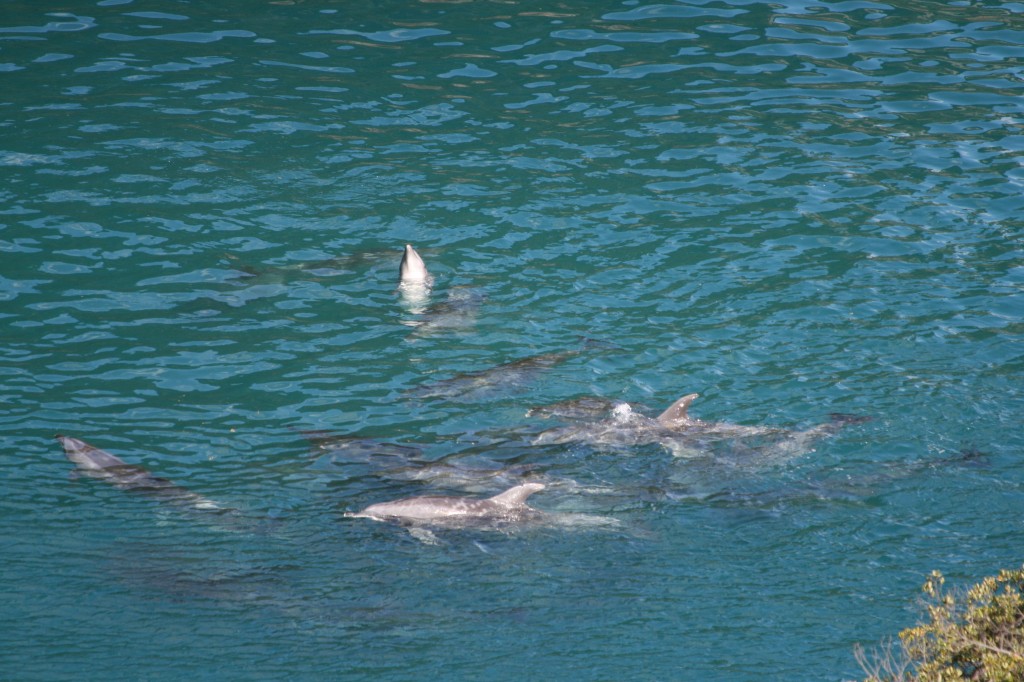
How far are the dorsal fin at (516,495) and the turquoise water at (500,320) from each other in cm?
33

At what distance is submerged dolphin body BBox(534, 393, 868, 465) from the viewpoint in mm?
10227

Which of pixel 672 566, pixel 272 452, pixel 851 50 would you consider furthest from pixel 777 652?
pixel 851 50

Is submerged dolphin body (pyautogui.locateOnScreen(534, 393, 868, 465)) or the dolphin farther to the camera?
the dolphin

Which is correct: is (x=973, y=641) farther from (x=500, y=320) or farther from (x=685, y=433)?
(x=500, y=320)

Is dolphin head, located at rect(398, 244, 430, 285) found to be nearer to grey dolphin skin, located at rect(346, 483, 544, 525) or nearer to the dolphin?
the dolphin

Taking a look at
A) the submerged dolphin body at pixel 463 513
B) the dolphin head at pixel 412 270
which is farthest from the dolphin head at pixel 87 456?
the dolphin head at pixel 412 270

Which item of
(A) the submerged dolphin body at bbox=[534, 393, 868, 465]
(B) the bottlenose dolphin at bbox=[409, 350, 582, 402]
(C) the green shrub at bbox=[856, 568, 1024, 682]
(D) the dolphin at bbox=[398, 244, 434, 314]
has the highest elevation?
(C) the green shrub at bbox=[856, 568, 1024, 682]

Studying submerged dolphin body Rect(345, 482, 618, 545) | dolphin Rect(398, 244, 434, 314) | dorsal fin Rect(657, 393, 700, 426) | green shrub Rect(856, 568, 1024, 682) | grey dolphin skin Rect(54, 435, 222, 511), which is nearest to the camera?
green shrub Rect(856, 568, 1024, 682)

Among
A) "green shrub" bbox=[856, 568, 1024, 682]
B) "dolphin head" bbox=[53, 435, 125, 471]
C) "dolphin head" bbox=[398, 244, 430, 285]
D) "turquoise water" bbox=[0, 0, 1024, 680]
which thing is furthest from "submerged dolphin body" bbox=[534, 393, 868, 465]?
"green shrub" bbox=[856, 568, 1024, 682]

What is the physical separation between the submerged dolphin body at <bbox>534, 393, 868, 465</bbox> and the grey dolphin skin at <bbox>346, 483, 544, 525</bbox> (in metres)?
1.28

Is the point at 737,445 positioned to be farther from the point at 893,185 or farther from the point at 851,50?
the point at 851,50

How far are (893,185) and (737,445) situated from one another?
6254mm

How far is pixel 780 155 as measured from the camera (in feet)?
51.2

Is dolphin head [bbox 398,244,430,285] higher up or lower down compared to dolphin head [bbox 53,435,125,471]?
higher up
